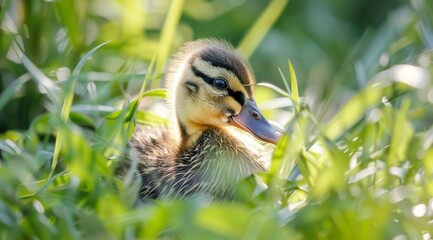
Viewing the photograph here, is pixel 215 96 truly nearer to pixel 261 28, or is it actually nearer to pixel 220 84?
pixel 220 84

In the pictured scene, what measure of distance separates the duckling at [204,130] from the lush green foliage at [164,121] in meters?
0.09

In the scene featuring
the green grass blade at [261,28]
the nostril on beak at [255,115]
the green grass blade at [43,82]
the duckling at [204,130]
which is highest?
the green grass blade at [261,28]

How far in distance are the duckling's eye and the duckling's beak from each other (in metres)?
0.07

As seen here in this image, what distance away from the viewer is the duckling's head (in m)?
2.71

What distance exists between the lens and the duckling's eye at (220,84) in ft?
8.98

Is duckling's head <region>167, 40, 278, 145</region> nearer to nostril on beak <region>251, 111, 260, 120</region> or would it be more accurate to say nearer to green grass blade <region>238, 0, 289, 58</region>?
nostril on beak <region>251, 111, 260, 120</region>

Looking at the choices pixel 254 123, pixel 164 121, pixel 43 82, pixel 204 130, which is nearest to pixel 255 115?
pixel 254 123

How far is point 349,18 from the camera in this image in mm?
4738

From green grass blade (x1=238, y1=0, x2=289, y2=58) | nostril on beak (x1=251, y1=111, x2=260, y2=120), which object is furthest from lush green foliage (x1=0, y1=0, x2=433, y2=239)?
nostril on beak (x1=251, y1=111, x2=260, y2=120)

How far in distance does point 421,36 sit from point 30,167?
1107 millimetres

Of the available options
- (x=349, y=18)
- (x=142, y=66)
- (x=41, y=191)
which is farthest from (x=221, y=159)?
(x=349, y=18)

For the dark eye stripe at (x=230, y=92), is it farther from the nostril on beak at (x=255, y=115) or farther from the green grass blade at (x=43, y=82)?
the green grass blade at (x=43, y=82)

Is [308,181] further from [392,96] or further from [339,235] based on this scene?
[392,96]

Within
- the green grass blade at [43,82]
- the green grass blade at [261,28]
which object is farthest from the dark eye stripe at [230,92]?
the green grass blade at [261,28]
